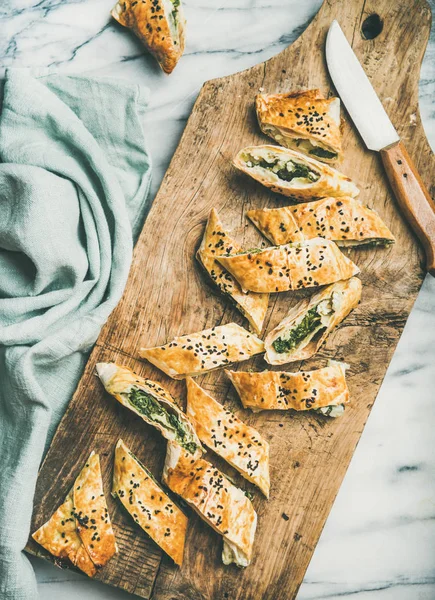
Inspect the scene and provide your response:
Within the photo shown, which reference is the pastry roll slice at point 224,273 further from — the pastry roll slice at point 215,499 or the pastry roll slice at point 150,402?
the pastry roll slice at point 215,499

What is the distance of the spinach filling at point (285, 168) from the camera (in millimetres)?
2850

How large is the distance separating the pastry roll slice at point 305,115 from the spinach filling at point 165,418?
4.98ft

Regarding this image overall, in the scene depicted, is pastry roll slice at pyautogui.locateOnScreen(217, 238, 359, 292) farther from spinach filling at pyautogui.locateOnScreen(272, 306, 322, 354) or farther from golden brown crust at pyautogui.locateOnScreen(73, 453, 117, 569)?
golden brown crust at pyautogui.locateOnScreen(73, 453, 117, 569)

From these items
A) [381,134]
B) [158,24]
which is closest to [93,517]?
[381,134]

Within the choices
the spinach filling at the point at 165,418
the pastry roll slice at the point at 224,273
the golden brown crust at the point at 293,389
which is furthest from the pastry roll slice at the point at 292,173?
the spinach filling at the point at 165,418

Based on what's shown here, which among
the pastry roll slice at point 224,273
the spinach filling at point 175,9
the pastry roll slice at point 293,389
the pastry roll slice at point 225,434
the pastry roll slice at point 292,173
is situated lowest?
the pastry roll slice at point 225,434

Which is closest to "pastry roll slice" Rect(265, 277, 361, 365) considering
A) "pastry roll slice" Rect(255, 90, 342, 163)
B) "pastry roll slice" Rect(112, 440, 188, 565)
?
"pastry roll slice" Rect(255, 90, 342, 163)

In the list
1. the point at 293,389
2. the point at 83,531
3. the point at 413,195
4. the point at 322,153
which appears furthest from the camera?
the point at 322,153

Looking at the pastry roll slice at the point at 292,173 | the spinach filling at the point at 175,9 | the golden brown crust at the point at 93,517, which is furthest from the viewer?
the spinach filling at the point at 175,9

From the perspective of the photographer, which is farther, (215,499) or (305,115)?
(305,115)

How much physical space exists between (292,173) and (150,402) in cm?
138

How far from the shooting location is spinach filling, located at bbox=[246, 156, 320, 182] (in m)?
2.85

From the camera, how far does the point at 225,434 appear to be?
2689 millimetres

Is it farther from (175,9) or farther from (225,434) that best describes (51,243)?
(175,9)
